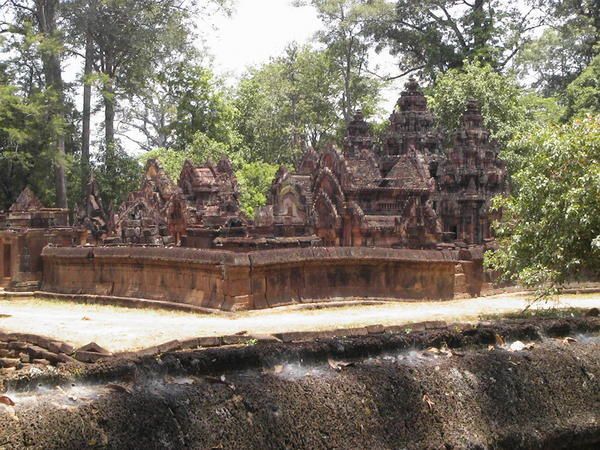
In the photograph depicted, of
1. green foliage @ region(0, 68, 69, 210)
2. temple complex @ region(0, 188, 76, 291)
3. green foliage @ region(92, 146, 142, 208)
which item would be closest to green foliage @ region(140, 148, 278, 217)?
green foliage @ region(92, 146, 142, 208)

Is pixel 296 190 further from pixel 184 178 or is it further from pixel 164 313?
pixel 164 313

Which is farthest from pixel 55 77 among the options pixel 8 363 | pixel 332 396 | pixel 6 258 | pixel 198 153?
pixel 332 396

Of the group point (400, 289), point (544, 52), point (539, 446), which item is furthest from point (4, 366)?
point (544, 52)

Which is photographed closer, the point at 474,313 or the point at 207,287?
the point at 474,313

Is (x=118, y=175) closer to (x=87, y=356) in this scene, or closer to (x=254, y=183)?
(x=254, y=183)

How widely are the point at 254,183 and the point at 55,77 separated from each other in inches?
468

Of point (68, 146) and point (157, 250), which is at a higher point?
point (68, 146)

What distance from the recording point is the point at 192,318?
14.5m

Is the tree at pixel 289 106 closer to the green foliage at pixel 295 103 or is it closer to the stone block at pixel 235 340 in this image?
the green foliage at pixel 295 103

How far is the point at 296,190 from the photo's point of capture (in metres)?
31.5

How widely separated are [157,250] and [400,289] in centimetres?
482

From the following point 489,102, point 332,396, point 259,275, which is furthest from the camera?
point 489,102

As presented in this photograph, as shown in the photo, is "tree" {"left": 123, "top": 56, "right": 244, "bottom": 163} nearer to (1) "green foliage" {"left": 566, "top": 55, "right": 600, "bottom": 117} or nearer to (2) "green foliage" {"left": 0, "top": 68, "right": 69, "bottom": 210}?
(2) "green foliage" {"left": 0, "top": 68, "right": 69, "bottom": 210}

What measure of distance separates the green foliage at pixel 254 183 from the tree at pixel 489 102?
9803mm
